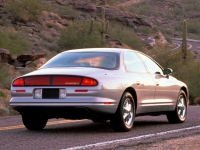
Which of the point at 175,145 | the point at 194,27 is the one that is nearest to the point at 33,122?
the point at 175,145

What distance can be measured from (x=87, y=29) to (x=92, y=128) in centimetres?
3848

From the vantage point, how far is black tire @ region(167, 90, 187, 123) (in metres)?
12.1

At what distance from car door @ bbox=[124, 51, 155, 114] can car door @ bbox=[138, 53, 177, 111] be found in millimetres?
216

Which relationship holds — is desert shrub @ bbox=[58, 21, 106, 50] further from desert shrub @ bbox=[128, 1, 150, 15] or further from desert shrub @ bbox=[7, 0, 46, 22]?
desert shrub @ bbox=[128, 1, 150, 15]

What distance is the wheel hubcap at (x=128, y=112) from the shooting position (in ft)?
32.9

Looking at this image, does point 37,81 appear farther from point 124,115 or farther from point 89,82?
point 124,115

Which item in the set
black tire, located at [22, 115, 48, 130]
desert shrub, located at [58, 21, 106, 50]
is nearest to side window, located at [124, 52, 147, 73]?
black tire, located at [22, 115, 48, 130]

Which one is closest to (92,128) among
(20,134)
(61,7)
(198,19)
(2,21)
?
(20,134)

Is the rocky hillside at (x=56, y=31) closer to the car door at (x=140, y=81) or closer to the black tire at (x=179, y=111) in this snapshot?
the black tire at (x=179, y=111)

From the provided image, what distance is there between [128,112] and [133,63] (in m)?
1.15

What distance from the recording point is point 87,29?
49156 mm

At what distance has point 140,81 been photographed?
10602mm

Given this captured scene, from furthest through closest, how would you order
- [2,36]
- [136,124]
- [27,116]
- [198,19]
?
[198,19], [2,36], [136,124], [27,116]

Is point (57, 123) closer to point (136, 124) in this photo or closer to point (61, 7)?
point (136, 124)
